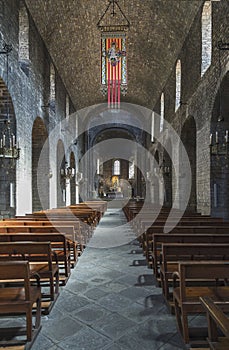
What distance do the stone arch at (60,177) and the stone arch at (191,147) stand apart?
6575 millimetres

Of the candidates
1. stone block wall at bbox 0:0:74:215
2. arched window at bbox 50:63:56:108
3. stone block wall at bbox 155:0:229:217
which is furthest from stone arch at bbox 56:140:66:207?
stone block wall at bbox 155:0:229:217

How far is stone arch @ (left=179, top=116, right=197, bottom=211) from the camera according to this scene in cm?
1159

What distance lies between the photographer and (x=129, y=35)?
47.8 feet

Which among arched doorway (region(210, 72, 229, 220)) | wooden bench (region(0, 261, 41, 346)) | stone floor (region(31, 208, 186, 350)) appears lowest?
stone floor (region(31, 208, 186, 350))

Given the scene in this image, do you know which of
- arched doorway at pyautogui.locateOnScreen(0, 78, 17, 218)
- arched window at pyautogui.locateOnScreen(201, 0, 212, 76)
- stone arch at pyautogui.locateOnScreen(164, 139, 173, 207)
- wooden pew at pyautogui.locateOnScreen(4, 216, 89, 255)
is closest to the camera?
wooden pew at pyautogui.locateOnScreen(4, 216, 89, 255)

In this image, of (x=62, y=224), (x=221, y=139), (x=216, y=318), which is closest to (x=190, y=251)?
(x=216, y=318)

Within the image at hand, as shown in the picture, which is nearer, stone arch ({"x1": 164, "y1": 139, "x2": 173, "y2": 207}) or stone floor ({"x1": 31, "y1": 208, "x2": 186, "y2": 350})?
stone floor ({"x1": 31, "y1": 208, "x2": 186, "y2": 350})

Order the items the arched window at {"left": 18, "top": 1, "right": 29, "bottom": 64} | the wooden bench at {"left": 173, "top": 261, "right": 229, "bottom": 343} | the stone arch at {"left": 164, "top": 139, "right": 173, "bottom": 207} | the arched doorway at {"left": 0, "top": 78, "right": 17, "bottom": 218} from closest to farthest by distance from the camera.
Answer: the wooden bench at {"left": 173, "top": 261, "right": 229, "bottom": 343} → the arched doorway at {"left": 0, "top": 78, "right": 17, "bottom": 218} → the arched window at {"left": 18, "top": 1, "right": 29, "bottom": 64} → the stone arch at {"left": 164, "top": 139, "right": 173, "bottom": 207}

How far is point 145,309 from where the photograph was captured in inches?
140

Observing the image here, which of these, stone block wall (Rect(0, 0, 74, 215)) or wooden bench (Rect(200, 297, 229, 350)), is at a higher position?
stone block wall (Rect(0, 0, 74, 215))

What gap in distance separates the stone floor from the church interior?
0.06ft

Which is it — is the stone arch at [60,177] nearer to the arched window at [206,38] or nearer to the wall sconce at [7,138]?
the wall sconce at [7,138]

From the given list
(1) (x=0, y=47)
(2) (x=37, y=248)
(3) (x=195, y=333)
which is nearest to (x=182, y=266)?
(3) (x=195, y=333)

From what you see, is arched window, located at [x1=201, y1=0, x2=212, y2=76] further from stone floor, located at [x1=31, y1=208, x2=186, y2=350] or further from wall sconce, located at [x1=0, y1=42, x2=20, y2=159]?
stone floor, located at [x1=31, y1=208, x2=186, y2=350]
